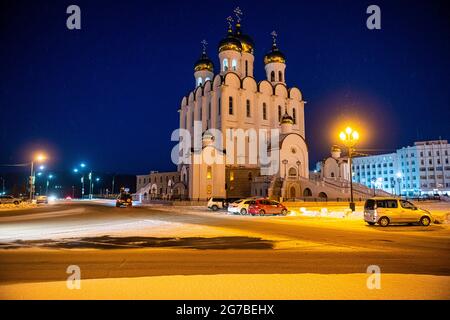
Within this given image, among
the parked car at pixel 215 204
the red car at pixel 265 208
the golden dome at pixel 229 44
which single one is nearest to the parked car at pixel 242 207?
the red car at pixel 265 208

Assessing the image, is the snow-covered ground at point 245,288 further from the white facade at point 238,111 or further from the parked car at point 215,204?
the white facade at point 238,111

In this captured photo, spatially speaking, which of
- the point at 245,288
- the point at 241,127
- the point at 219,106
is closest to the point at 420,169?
the point at 241,127

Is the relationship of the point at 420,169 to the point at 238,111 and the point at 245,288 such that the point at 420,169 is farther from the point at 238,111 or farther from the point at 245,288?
the point at 245,288

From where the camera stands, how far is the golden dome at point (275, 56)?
222 feet

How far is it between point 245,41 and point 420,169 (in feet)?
213

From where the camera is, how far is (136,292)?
5.89 metres

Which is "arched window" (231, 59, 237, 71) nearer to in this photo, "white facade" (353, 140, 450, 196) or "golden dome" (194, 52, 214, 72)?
"golden dome" (194, 52, 214, 72)

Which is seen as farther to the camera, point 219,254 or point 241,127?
point 241,127

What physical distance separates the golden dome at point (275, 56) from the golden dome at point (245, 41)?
4011mm

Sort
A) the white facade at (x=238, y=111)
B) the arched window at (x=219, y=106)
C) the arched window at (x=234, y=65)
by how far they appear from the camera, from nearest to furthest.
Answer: the white facade at (x=238, y=111)
the arched window at (x=219, y=106)
the arched window at (x=234, y=65)

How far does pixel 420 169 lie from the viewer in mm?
99500

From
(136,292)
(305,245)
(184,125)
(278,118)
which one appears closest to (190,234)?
(305,245)

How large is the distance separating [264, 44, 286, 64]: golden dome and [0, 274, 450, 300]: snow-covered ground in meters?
64.8
